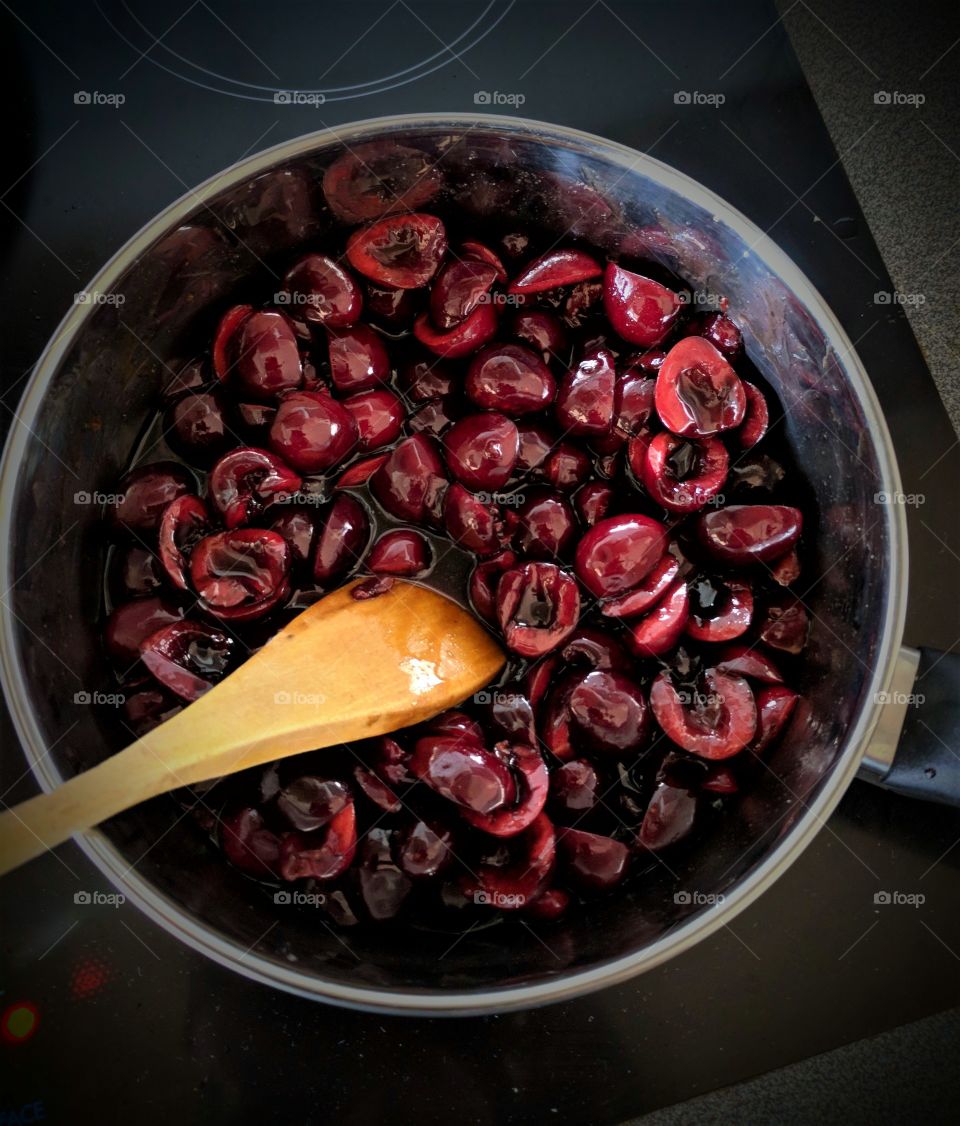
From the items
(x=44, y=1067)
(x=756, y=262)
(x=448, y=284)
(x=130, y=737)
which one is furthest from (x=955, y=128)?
(x=44, y=1067)

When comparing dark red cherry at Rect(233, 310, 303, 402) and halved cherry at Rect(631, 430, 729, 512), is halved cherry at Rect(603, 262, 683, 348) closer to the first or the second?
halved cherry at Rect(631, 430, 729, 512)

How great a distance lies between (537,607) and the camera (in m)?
1.53

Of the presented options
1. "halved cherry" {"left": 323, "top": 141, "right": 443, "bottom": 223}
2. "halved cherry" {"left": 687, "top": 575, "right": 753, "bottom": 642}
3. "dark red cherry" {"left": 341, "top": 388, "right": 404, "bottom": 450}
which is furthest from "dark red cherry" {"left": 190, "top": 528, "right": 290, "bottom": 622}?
"halved cherry" {"left": 687, "top": 575, "right": 753, "bottom": 642}

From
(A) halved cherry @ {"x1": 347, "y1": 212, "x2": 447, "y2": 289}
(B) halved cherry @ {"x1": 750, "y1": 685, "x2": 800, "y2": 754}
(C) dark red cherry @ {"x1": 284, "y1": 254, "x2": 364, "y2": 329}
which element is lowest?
(B) halved cherry @ {"x1": 750, "y1": 685, "x2": 800, "y2": 754}

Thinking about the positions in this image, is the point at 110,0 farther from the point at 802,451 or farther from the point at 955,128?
the point at 955,128

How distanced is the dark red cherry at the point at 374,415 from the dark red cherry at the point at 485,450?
117 mm

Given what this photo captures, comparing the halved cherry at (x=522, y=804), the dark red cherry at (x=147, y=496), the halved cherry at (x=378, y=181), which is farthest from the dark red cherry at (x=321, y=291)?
the halved cherry at (x=522, y=804)

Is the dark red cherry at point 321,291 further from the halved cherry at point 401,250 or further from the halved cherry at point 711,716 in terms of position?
the halved cherry at point 711,716

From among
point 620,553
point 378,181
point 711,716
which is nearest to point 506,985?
point 711,716

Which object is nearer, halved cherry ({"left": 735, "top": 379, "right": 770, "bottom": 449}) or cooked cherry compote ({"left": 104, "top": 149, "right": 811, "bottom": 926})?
cooked cherry compote ({"left": 104, "top": 149, "right": 811, "bottom": 926})

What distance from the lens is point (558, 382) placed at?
1.66m

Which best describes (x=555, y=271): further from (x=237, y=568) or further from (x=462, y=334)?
(x=237, y=568)

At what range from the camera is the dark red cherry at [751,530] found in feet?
5.03

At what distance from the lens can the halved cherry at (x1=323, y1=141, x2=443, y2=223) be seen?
59.4 inches
